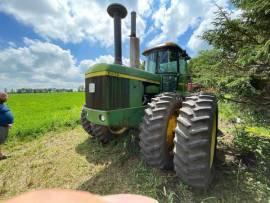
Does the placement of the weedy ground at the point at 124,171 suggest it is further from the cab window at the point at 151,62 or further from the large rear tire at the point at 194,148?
the cab window at the point at 151,62

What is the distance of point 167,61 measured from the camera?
201 inches

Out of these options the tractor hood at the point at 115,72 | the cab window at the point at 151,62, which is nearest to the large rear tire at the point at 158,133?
the tractor hood at the point at 115,72

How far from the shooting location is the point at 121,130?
16.6ft

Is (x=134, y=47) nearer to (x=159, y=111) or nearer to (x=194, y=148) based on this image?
(x=159, y=111)

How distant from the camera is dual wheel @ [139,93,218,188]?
3035 mm

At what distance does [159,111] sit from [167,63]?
1.90 metres

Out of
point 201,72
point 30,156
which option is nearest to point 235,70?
point 201,72

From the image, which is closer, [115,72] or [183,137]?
[183,137]

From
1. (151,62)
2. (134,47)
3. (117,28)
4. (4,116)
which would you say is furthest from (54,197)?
(134,47)

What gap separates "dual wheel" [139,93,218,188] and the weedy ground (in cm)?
27

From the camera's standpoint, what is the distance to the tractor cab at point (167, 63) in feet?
16.5

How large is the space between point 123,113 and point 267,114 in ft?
10.2

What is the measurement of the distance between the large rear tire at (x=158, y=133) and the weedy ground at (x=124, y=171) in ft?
0.92

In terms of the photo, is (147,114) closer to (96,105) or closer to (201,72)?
(96,105)
